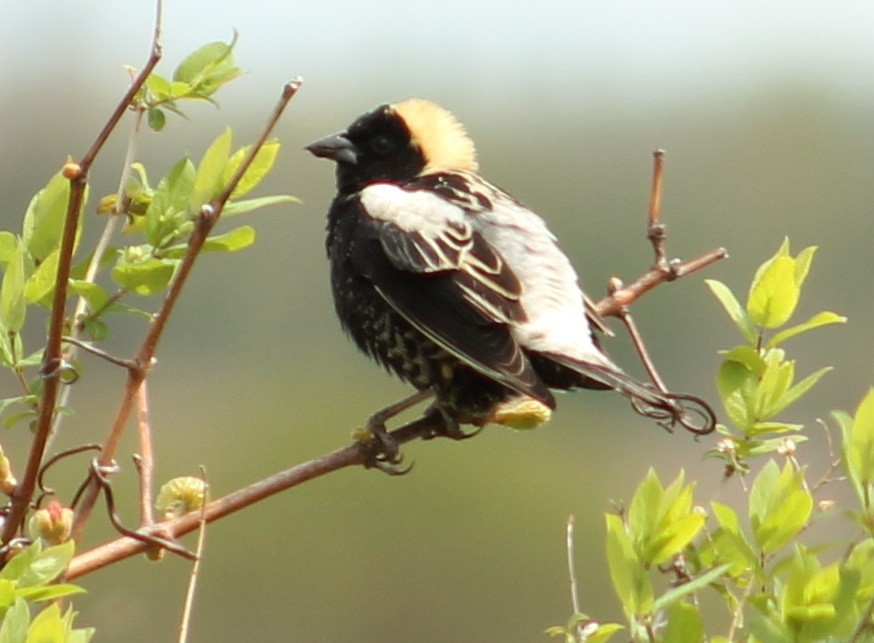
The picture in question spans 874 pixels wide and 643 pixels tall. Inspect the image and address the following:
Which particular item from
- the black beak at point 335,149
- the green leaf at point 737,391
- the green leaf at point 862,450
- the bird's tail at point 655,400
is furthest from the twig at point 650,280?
the black beak at point 335,149

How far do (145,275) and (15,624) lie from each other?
483 mm

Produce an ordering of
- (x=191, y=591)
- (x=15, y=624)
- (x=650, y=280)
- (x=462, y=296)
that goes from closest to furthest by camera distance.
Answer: (x=15, y=624) < (x=191, y=591) < (x=650, y=280) < (x=462, y=296)

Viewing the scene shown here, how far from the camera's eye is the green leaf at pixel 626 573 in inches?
55.0

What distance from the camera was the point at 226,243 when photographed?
5.62ft

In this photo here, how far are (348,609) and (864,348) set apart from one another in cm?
817

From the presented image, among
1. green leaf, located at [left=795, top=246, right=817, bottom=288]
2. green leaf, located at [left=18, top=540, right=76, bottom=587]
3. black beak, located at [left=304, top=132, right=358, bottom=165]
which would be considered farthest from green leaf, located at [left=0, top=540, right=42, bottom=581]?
black beak, located at [left=304, top=132, right=358, bottom=165]

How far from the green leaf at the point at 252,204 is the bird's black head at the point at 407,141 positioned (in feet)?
6.01

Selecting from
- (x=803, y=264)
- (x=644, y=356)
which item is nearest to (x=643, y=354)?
(x=644, y=356)

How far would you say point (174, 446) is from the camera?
67.1 feet

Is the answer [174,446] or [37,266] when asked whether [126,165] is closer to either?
[37,266]

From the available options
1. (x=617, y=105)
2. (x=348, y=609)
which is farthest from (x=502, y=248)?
(x=617, y=105)

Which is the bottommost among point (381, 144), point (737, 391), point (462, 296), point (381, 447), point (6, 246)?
point (381, 447)

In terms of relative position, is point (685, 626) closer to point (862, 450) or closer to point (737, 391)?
point (862, 450)

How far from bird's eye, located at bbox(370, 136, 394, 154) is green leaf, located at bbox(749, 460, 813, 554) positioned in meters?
2.17
